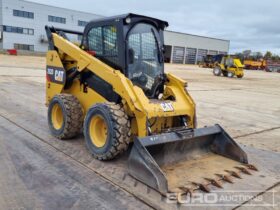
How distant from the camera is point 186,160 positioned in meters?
4.50

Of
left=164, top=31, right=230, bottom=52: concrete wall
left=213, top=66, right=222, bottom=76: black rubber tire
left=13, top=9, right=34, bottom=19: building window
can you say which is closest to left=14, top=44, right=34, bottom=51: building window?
left=13, top=9, right=34, bottom=19: building window

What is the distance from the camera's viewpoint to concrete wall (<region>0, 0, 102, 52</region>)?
160 feet

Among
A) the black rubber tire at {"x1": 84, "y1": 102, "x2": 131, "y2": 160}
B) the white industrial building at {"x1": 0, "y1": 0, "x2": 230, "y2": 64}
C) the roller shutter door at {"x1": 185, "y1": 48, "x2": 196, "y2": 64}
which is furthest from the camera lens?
the roller shutter door at {"x1": 185, "y1": 48, "x2": 196, "y2": 64}

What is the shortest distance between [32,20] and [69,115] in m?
52.1

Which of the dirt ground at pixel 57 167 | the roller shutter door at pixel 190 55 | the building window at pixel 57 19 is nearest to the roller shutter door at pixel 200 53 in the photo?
the roller shutter door at pixel 190 55

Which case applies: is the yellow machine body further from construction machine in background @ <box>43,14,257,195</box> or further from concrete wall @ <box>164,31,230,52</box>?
concrete wall @ <box>164,31,230,52</box>

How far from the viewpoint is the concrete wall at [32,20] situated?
160 ft

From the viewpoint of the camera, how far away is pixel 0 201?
127 inches

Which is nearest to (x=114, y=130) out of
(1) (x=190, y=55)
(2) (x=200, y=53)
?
(1) (x=190, y=55)

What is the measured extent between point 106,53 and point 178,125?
5.65 ft

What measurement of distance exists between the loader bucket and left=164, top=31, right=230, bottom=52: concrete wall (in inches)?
2342

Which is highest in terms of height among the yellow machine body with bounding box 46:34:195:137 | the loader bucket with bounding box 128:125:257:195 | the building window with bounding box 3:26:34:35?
the building window with bounding box 3:26:34:35

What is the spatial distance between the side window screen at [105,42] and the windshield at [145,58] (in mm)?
278

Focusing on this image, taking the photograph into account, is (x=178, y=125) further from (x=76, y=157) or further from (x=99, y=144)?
(x=76, y=157)
